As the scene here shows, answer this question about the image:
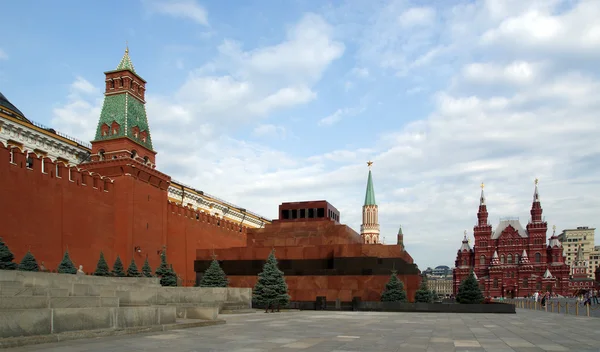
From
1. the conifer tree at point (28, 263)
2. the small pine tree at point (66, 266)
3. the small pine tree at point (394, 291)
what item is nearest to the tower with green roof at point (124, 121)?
the small pine tree at point (66, 266)

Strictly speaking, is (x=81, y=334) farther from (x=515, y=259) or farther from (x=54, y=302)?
(x=515, y=259)

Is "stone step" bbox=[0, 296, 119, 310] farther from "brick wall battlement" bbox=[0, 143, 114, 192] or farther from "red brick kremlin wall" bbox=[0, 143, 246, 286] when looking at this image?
"brick wall battlement" bbox=[0, 143, 114, 192]

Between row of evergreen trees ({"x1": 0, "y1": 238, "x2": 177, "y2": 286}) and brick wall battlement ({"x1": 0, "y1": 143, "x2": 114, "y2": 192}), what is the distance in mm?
4308

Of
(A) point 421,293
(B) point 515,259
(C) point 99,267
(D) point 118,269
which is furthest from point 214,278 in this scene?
(B) point 515,259

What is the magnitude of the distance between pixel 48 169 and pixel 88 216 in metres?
3.71

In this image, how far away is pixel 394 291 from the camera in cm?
2586

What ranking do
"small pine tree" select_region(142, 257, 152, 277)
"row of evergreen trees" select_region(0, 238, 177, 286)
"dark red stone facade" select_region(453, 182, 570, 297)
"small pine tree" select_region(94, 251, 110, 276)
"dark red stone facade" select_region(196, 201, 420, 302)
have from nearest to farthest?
"row of evergreen trees" select_region(0, 238, 177, 286), "small pine tree" select_region(94, 251, 110, 276), "dark red stone facade" select_region(196, 201, 420, 302), "small pine tree" select_region(142, 257, 152, 277), "dark red stone facade" select_region(453, 182, 570, 297)

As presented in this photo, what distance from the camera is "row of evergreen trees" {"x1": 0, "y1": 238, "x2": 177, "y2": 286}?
881 inches

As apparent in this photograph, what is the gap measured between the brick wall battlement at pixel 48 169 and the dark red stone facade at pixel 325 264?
740cm

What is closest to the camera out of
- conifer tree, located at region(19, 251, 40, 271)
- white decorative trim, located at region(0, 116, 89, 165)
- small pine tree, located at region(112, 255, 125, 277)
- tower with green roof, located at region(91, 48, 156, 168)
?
conifer tree, located at region(19, 251, 40, 271)

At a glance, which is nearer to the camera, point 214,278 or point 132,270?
point 214,278

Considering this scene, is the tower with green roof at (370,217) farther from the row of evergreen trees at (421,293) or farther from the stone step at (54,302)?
the stone step at (54,302)

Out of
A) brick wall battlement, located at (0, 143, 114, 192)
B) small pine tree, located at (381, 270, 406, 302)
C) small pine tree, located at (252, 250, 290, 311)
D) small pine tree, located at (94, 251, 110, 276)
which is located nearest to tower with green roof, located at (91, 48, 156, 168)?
brick wall battlement, located at (0, 143, 114, 192)

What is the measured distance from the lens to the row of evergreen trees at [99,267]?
73.4ft
